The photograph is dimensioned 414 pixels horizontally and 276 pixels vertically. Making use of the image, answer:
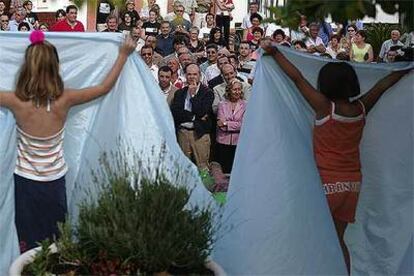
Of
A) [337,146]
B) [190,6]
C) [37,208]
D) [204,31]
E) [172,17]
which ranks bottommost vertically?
[37,208]

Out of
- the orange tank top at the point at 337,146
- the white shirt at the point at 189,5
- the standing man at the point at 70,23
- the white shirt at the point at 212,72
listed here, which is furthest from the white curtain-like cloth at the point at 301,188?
the white shirt at the point at 189,5

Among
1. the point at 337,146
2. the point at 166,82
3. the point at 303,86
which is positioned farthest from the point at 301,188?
the point at 166,82

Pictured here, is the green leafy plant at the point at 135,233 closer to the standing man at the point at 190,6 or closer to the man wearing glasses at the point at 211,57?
the man wearing glasses at the point at 211,57

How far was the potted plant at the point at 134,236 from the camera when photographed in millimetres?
3109

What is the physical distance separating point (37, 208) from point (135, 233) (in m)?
1.23

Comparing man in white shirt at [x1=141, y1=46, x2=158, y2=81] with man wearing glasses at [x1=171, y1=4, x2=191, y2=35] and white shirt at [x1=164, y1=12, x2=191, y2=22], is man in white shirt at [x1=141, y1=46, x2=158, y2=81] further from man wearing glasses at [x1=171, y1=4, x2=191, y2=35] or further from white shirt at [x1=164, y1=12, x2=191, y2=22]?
white shirt at [x1=164, y1=12, x2=191, y2=22]

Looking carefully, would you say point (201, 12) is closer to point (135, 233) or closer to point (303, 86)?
point (303, 86)

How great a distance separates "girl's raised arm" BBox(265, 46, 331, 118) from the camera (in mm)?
4182

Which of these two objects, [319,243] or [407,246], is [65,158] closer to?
[319,243]

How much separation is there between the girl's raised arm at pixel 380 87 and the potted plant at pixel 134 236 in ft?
4.90

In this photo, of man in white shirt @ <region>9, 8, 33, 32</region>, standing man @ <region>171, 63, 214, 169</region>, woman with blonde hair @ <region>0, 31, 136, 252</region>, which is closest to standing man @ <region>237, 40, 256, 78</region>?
standing man @ <region>171, 63, 214, 169</region>

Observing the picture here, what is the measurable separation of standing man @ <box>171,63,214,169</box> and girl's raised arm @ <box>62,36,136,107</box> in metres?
3.59

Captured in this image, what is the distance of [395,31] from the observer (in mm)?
13148

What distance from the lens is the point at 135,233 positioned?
3.09 metres
